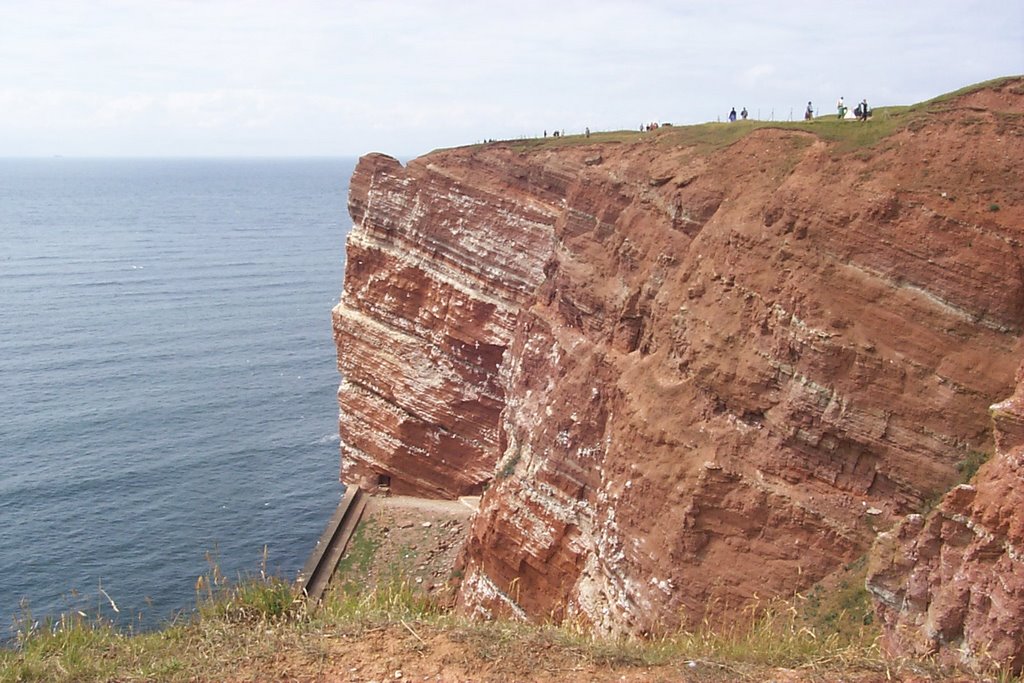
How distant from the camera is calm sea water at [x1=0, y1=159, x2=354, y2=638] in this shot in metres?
42.4

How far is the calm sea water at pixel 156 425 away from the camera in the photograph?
42.4m

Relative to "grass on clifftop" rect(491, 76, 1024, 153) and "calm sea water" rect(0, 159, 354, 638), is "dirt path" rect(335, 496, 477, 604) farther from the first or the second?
"grass on clifftop" rect(491, 76, 1024, 153)

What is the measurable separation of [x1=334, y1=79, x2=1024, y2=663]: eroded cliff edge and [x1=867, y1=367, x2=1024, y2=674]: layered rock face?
1715 millimetres

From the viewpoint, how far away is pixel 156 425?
57.2 metres

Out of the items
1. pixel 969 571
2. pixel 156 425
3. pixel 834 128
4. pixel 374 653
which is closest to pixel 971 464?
pixel 969 571

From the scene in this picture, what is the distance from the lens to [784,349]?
18.5 metres

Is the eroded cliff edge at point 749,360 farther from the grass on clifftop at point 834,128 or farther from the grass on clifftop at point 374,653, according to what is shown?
the grass on clifftop at point 374,653

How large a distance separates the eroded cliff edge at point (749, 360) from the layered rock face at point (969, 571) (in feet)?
5.63

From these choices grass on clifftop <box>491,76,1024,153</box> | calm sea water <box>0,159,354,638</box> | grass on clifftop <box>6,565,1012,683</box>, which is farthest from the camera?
calm sea water <box>0,159,354,638</box>

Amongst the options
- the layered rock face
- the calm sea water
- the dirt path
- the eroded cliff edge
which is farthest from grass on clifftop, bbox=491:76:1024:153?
the dirt path

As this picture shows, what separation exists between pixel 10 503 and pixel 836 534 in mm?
44434

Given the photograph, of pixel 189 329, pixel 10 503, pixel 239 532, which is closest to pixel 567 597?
pixel 239 532

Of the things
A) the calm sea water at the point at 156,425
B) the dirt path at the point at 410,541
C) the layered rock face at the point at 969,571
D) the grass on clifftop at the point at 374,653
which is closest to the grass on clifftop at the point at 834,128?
the layered rock face at the point at 969,571

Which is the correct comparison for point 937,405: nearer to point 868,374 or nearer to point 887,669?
point 868,374
